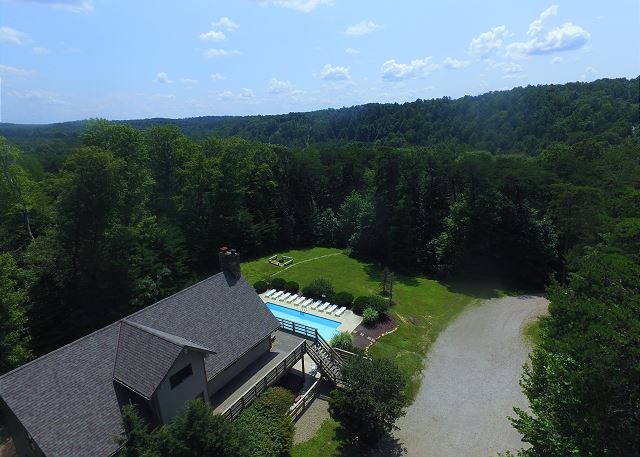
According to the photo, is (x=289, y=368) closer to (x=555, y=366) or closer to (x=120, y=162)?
(x=555, y=366)

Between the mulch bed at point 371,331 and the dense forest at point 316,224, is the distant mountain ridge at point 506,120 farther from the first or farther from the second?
the mulch bed at point 371,331

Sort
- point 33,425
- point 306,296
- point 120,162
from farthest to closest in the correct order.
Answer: point 306,296
point 120,162
point 33,425

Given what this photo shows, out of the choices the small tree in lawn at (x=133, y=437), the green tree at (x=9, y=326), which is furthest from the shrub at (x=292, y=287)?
the small tree in lawn at (x=133, y=437)

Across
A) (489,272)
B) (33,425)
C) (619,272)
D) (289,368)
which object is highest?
(619,272)

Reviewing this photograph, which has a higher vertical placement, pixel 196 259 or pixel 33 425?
pixel 33 425

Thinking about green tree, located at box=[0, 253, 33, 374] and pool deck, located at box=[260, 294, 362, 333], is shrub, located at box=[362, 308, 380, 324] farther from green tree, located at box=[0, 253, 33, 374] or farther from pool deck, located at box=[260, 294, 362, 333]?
green tree, located at box=[0, 253, 33, 374]

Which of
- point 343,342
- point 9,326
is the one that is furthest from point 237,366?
point 9,326

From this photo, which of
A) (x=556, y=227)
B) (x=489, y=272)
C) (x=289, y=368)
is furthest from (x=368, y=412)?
(x=556, y=227)

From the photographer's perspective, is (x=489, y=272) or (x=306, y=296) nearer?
(x=306, y=296)
